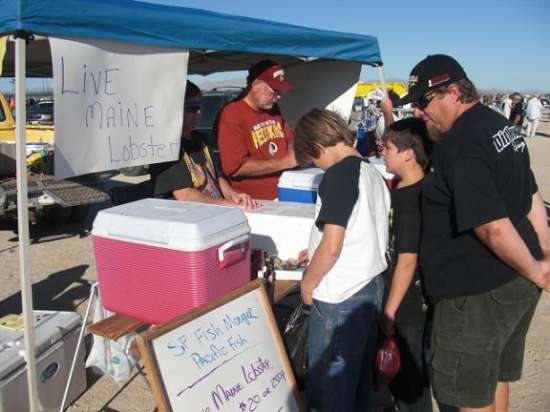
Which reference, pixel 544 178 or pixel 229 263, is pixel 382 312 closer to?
pixel 229 263

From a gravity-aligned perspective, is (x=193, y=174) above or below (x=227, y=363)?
above

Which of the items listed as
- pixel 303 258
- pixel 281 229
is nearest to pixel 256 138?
pixel 281 229

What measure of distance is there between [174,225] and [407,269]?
96 cm

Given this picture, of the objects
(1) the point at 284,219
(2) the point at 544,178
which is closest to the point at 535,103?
(2) the point at 544,178

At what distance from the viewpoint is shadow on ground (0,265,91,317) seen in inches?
162

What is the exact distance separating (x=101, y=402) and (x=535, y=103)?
2162cm

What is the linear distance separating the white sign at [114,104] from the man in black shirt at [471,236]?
3.91 ft

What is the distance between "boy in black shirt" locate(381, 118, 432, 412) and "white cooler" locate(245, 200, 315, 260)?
0.43m

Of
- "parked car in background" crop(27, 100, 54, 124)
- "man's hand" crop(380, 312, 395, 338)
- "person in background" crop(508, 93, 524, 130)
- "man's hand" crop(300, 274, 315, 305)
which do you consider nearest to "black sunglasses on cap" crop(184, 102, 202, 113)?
"man's hand" crop(300, 274, 315, 305)

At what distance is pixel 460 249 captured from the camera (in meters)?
1.76

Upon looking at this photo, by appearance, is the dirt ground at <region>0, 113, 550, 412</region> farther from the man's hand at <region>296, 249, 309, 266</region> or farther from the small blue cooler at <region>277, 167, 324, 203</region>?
the small blue cooler at <region>277, 167, 324, 203</region>

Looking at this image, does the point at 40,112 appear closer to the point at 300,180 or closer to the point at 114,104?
the point at 300,180

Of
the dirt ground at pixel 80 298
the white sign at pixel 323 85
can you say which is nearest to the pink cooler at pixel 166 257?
the dirt ground at pixel 80 298

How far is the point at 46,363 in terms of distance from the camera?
256 centimetres
